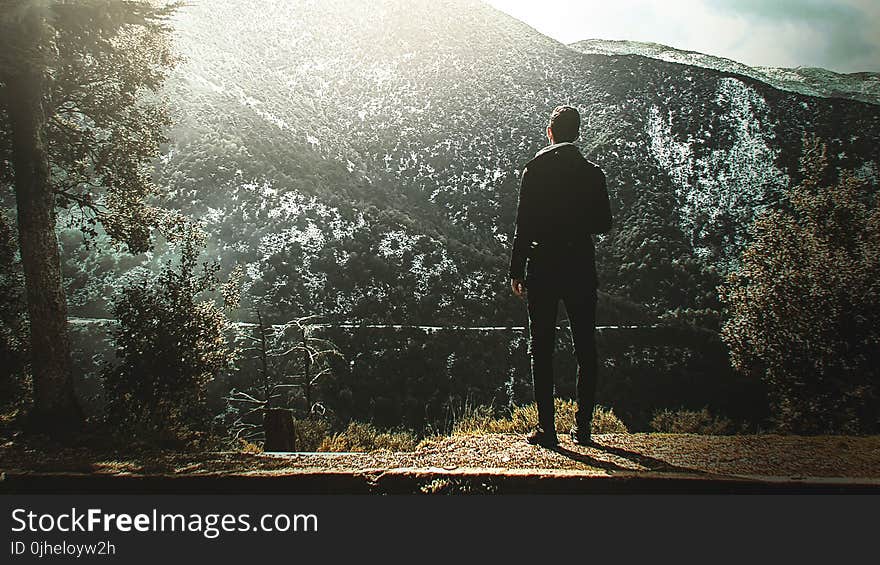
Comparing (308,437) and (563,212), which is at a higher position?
(563,212)

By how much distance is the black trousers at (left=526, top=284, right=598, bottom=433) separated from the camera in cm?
327

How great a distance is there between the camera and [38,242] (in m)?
5.25

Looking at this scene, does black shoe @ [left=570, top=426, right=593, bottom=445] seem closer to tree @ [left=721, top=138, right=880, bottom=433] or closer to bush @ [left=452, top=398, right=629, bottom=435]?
bush @ [left=452, top=398, right=629, bottom=435]

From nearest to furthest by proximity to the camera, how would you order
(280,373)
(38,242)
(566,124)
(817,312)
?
(566,124) < (38,242) < (817,312) < (280,373)

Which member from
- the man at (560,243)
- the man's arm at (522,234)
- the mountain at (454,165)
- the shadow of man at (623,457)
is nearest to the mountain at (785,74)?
the mountain at (454,165)

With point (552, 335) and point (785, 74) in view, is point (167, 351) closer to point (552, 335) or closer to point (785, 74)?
point (552, 335)

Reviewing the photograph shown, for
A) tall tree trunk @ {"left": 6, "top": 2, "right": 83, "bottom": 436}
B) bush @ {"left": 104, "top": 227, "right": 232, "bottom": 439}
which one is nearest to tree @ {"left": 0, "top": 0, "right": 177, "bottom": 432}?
tall tree trunk @ {"left": 6, "top": 2, "right": 83, "bottom": 436}

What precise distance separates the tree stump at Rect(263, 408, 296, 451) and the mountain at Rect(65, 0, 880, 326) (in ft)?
53.8

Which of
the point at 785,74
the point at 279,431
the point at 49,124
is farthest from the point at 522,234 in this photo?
the point at 785,74

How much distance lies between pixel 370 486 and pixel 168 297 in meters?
8.56

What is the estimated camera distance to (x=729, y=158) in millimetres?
27703

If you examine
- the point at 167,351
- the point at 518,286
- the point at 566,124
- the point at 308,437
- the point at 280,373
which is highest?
the point at 566,124

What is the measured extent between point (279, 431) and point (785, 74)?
131 ft

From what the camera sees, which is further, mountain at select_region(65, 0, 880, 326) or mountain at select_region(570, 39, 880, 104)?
mountain at select_region(570, 39, 880, 104)
